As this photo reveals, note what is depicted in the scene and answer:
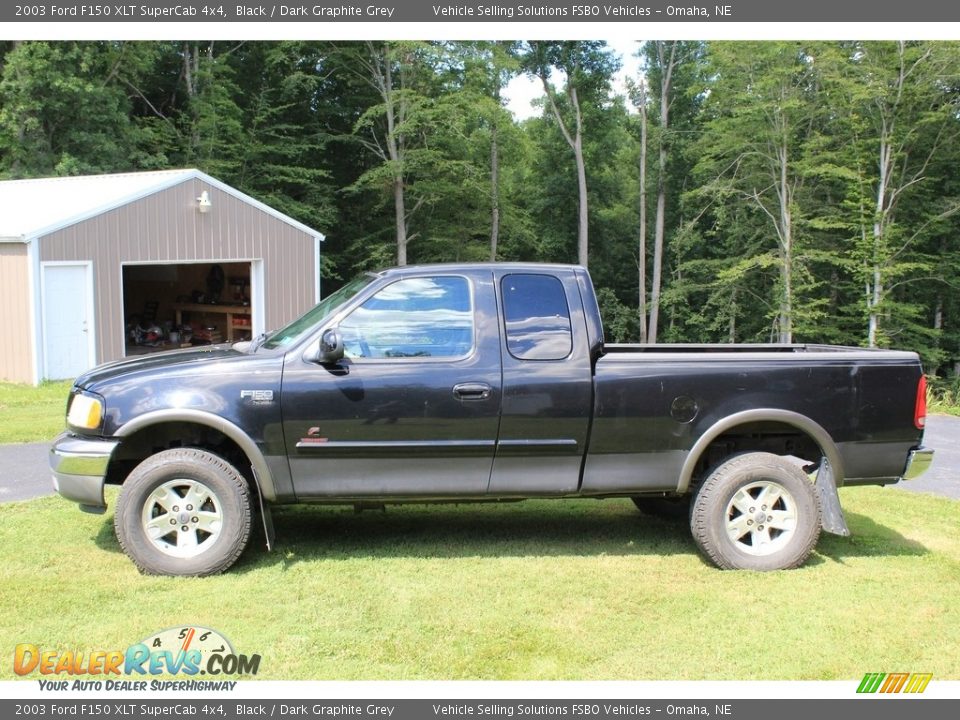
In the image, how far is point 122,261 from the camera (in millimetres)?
19328

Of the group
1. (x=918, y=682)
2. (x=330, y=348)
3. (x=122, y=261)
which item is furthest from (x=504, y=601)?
(x=122, y=261)

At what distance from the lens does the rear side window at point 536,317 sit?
5758 millimetres

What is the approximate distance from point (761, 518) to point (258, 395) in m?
3.34

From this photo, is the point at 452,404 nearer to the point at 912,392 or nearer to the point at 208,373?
the point at 208,373

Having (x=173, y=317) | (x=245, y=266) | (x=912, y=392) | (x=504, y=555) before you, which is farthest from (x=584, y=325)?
(x=173, y=317)

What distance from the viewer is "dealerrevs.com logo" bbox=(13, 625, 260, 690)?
164 inches

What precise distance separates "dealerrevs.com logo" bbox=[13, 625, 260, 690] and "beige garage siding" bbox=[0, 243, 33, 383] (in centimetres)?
1463

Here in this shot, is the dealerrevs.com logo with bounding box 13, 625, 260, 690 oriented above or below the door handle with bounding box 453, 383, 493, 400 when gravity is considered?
below

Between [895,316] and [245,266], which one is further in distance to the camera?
[895,316]

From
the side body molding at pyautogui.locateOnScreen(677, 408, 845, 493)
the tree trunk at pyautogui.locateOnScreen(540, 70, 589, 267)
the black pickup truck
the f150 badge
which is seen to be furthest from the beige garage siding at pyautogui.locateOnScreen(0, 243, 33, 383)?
the tree trunk at pyautogui.locateOnScreen(540, 70, 589, 267)

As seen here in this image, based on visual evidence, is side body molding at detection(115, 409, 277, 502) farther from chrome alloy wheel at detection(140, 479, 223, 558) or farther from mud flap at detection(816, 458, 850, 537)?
mud flap at detection(816, 458, 850, 537)

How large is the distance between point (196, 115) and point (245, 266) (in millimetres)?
12301

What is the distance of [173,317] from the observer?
26.5m

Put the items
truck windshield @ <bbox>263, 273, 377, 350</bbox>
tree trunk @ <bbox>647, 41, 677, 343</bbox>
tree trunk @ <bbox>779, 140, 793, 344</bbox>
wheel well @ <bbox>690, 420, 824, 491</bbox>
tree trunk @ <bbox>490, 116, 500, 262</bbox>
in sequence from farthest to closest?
tree trunk @ <bbox>647, 41, 677, 343</bbox> < tree trunk @ <bbox>490, 116, 500, 262</bbox> < tree trunk @ <bbox>779, 140, 793, 344</bbox> < wheel well @ <bbox>690, 420, 824, 491</bbox> < truck windshield @ <bbox>263, 273, 377, 350</bbox>
